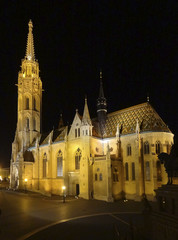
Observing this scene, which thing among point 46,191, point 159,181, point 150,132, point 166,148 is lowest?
point 46,191

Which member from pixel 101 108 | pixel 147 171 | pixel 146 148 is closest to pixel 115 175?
pixel 147 171

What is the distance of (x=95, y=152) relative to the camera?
163 feet

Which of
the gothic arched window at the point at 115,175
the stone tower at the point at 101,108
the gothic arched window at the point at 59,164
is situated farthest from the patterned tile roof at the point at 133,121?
the gothic arched window at the point at 59,164

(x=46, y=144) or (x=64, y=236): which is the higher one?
(x=46, y=144)

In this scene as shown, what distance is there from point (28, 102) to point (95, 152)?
3034 cm

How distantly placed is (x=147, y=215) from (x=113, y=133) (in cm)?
3373

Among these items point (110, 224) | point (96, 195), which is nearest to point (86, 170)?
point (96, 195)

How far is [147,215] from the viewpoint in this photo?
18047 millimetres

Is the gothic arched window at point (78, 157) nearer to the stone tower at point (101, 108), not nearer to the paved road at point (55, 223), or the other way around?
the stone tower at point (101, 108)

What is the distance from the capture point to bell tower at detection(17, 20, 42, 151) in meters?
67.2

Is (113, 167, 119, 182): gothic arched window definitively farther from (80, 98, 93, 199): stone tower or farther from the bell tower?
the bell tower

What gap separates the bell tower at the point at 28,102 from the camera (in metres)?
67.2

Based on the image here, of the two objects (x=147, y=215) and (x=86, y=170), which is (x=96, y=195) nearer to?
(x=86, y=170)

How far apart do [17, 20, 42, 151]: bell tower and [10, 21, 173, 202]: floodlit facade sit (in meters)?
0.28
